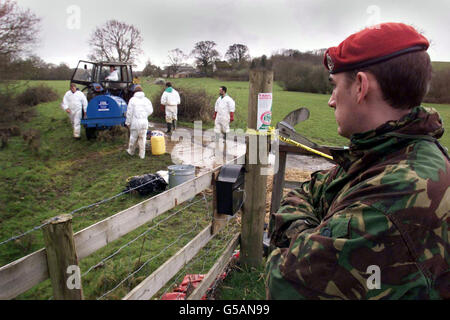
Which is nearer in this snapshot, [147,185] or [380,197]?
[380,197]

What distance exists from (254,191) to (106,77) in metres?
11.4

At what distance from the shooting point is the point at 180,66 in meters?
22.4

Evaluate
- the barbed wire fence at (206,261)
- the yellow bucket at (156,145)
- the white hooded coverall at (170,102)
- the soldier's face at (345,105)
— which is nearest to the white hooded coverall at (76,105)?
the white hooded coverall at (170,102)

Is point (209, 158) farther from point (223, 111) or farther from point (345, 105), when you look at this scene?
point (345, 105)

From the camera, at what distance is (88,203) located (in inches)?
239

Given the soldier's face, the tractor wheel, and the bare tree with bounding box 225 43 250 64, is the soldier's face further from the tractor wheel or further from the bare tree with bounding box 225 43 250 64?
the bare tree with bounding box 225 43 250 64

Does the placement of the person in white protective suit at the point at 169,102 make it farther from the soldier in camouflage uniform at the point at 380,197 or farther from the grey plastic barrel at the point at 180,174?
the soldier in camouflage uniform at the point at 380,197

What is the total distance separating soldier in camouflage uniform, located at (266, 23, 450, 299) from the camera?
83 centimetres

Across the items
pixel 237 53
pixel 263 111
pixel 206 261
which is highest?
pixel 237 53

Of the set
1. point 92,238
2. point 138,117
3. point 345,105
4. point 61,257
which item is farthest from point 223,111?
point 345,105

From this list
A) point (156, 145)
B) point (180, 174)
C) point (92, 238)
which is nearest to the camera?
point (92, 238)

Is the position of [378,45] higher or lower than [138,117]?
higher
